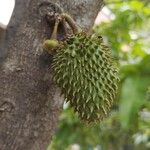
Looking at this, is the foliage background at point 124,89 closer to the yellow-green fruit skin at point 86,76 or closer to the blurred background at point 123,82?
the blurred background at point 123,82

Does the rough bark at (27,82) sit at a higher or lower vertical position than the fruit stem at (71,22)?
lower

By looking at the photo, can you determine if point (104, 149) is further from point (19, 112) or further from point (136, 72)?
point (19, 112)

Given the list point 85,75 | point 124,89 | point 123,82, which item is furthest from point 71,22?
point 123,82

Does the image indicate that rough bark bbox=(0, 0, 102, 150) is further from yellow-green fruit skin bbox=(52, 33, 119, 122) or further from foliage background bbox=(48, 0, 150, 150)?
foliage background bbox=(48, 0, 150, 150)

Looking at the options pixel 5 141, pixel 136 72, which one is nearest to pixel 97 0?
pixel 136 72

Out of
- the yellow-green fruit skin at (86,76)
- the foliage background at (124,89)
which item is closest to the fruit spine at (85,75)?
the yellow-green fruit skin at (86,76)

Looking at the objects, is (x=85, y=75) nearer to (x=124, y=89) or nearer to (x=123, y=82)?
(x=124, y=89)

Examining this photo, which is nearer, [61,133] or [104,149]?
[61,133]
